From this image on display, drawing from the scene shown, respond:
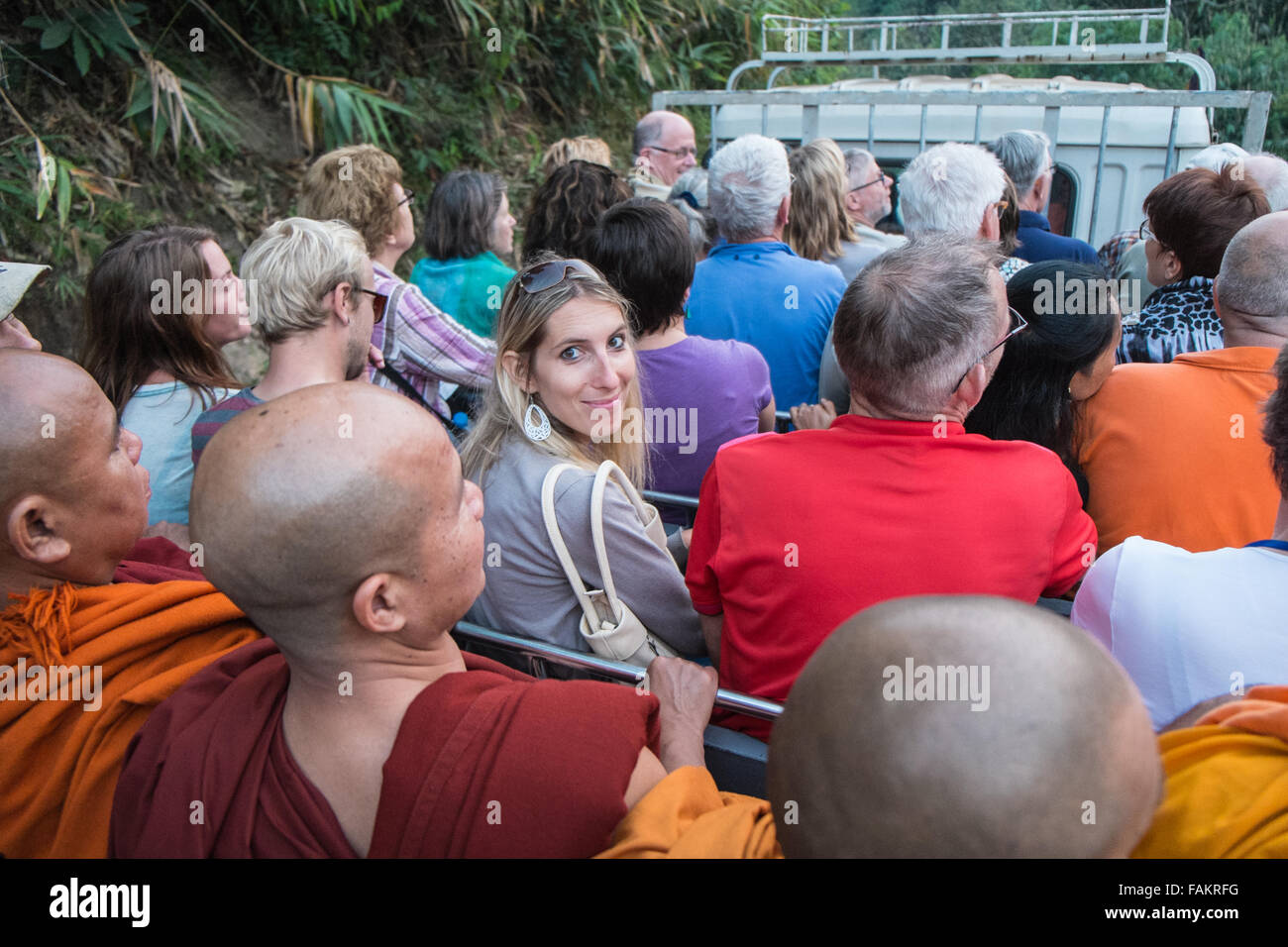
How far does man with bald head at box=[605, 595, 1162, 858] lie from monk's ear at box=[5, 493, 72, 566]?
142cm

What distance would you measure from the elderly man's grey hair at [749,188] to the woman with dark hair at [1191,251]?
145 centimetres

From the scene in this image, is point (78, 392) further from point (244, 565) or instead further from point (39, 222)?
point (39, 222)

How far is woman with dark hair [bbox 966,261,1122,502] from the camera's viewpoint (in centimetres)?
248

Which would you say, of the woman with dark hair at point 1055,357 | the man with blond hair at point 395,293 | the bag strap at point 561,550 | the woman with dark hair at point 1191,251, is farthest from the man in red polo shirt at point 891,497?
the man with blond hair at point 395,293

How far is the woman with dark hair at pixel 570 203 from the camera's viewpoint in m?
4.12

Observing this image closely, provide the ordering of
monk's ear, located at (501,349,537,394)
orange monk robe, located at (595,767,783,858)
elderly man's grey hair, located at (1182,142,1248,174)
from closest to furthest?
orange monk robe, located at (595,767,783,858) → monk's ear, located at (501,349,537,394) → elderly man's grey hair, located at (1182,142,1248,174)

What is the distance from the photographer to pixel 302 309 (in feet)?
8.86

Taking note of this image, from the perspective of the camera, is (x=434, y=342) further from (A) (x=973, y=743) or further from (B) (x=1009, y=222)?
(A) (x=973, y=743)

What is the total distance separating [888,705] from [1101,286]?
1.97 metres

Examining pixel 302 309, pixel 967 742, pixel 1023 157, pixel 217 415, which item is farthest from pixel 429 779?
pixel 1023 157

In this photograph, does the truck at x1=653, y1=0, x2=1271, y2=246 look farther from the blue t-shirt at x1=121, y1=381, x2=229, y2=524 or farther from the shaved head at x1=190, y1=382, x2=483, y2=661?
the shaved head at x1=190, y1=382, x2=483, y2=661

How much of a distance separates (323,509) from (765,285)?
9.25ft

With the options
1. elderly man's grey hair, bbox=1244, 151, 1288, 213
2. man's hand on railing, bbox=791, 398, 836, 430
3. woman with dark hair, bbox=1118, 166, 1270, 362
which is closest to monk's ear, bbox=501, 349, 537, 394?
man's hand on railing, bbox=791, 398, 836, 430

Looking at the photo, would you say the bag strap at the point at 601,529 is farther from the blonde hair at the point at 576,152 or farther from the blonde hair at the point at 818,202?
the blonde hair at the point at 576,152
